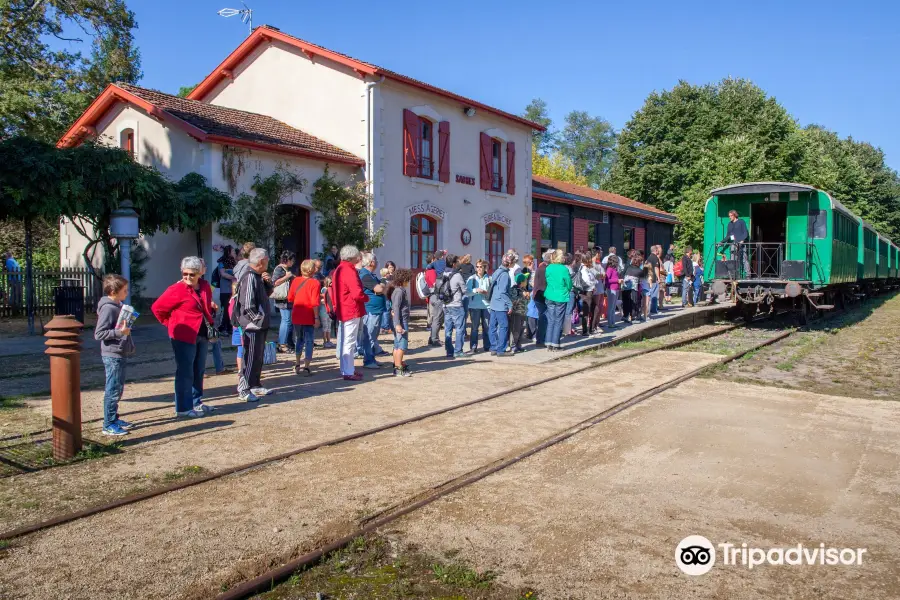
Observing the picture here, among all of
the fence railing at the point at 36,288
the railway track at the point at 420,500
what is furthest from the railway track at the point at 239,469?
the fence railing at the point at 36,288

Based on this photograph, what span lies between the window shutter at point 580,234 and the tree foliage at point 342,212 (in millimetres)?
11708

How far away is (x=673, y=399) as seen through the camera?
812 centimetres

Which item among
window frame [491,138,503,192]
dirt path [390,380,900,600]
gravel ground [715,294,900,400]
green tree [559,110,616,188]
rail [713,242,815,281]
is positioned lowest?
gravel ground [715,294,900,400]

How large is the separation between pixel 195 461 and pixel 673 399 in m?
5.24

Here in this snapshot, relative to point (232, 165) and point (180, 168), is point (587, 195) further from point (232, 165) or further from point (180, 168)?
point (180, 168)

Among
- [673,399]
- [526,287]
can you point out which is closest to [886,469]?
[673,399]

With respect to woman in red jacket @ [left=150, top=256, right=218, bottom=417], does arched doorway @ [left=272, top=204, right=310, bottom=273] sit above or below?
above

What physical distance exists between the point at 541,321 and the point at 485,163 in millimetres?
11305

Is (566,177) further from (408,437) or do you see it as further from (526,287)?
(408,437)

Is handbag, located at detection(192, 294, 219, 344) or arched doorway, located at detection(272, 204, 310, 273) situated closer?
handbag, located at detection(192, 294, 219, 344)

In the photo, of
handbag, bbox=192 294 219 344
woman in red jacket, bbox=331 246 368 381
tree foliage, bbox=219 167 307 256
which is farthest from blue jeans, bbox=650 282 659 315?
handbag, bbox=192 294 219 344

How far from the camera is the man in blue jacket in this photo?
37.0ft

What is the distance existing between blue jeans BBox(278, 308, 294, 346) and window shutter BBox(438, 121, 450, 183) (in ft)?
36.1

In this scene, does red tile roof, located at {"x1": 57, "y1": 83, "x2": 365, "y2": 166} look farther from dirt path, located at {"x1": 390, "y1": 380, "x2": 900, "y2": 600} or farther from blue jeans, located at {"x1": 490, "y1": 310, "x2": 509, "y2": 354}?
dirt path, located at {"x1": 390, "y1": 380, "x2": 900, "y2": 600}
